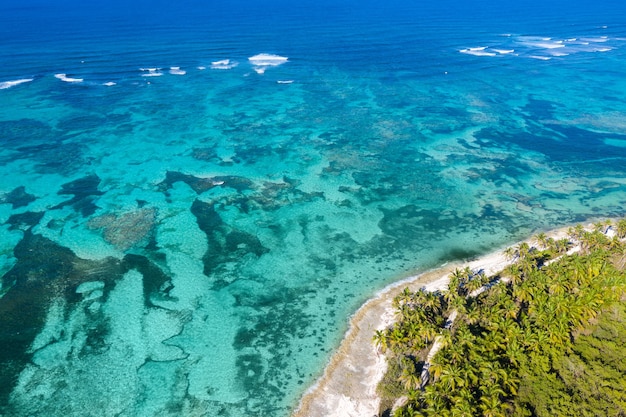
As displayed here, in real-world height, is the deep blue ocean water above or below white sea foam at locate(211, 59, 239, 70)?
below

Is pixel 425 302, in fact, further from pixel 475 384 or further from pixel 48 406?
pixel 48 406

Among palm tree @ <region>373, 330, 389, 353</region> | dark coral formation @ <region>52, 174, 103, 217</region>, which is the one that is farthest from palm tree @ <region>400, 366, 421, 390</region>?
dark coral formation @ <region>52, 174, 103, 217</region>

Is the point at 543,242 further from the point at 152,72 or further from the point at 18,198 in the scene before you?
the point at 152,72

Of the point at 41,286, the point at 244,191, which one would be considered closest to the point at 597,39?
the point at 244,191

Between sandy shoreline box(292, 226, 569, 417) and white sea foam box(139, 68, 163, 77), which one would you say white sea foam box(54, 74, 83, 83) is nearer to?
white sea foam box(139, 68, 163, 77)

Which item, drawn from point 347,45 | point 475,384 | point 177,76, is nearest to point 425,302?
point 475,384

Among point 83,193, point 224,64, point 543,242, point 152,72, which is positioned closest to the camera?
point 543,242
